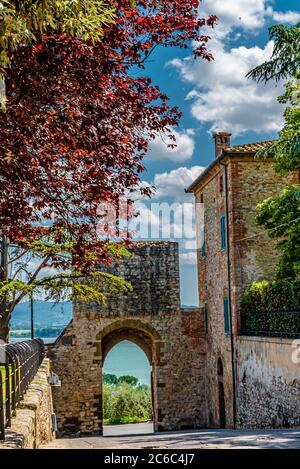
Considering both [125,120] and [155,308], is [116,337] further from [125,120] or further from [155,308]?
[125,120]

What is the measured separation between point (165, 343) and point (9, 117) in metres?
19.4

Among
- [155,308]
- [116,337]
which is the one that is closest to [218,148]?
[155,308]

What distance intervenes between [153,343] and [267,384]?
340 inches

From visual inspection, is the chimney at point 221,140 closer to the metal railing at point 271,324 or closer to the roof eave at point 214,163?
the roof eave at point 214,163

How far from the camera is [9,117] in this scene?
6.13 m

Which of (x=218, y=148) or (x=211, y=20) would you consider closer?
(x=211, y=20)

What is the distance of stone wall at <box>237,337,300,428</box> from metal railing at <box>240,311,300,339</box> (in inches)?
12.7

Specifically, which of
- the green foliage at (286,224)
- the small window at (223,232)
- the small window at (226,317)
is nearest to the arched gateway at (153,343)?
the small window at (226,317)

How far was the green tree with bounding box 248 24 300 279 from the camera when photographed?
14742mm

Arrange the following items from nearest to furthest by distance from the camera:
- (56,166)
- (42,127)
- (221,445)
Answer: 1. (42,127)
2. (56,166)
3. (221,445)

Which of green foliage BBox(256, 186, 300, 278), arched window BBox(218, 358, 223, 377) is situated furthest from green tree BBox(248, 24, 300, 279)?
arched window BBox(218, 358, 223, 377)

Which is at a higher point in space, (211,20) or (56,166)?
(211,20)

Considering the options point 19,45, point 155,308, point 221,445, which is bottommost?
point 221,445

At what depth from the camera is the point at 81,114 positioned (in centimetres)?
613
